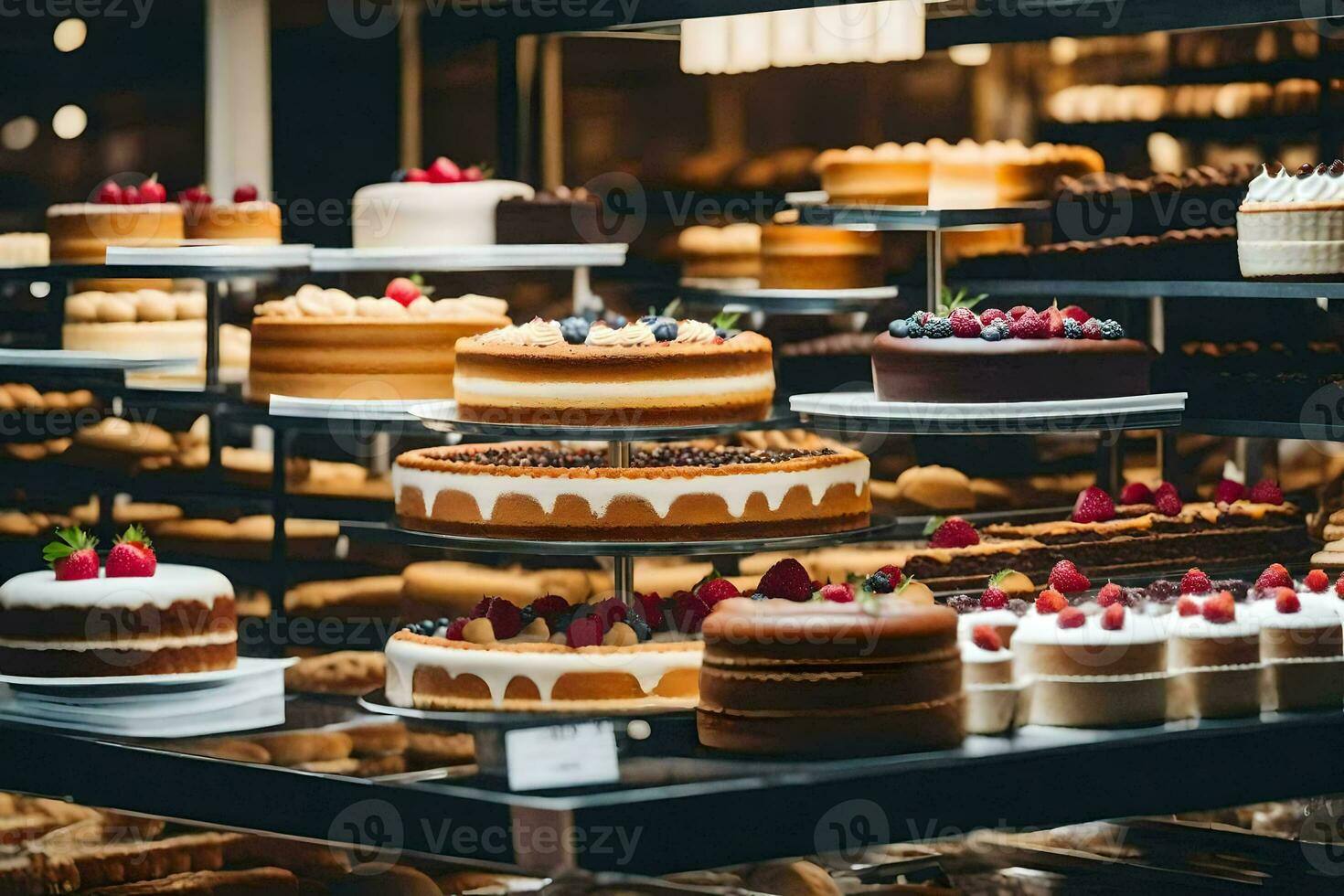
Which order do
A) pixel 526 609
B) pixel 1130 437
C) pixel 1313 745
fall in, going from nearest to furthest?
1. pixel 1313 745
2. pixel 526 609
3. pixel 1130 437

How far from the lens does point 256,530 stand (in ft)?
29.6

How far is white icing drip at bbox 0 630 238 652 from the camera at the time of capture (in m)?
5.55

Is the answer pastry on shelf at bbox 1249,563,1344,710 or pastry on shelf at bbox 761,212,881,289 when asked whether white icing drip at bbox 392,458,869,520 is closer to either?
pastry on shelf at bbox 1249,563,1344,710

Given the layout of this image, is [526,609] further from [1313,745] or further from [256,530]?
[256,530]

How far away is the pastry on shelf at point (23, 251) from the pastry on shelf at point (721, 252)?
8.00 ft

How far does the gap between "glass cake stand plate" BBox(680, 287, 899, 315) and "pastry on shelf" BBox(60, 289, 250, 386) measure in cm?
173

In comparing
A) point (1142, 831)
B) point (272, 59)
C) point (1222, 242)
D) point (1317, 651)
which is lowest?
point (1142, 831)

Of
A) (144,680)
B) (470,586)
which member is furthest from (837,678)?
(470,586)

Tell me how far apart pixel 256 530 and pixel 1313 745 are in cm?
493

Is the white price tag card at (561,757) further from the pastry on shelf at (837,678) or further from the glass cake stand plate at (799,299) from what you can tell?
the glass cake stand plate at (799,299)

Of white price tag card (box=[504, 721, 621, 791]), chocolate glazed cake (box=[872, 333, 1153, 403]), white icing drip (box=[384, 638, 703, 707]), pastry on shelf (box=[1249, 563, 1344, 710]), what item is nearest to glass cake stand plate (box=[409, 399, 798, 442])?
chocolate glazed cake (box=[872, 333, 1153, 403])

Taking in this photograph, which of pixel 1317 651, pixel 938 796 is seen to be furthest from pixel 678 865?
pixel 1317 651

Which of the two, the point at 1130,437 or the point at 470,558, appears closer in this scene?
the point at 1130,437

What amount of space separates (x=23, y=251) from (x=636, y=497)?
4262mm
